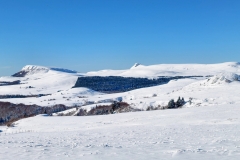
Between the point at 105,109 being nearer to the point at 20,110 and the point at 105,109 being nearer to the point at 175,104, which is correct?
the point at 175,104

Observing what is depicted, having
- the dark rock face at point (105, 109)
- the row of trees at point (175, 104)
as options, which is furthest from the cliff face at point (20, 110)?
the row of trees at point (175, 104)

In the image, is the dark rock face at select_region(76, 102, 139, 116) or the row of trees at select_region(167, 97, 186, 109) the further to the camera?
the dark rock face at select_region(76, 102, 139, 116)

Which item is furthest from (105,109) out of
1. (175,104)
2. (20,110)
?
(20,110)

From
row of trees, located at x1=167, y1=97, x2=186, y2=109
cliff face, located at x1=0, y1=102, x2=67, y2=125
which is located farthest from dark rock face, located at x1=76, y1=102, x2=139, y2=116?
cliff face, located at x1=0, y1=102, x2=67, y2=125

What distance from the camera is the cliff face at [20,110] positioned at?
62.1m

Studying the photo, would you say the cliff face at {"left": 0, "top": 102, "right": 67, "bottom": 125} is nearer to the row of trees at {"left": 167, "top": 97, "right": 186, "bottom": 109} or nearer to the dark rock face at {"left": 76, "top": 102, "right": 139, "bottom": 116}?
the dark rock face at {"left": 76, "top": 102, "right": 139, "bottom": 116}

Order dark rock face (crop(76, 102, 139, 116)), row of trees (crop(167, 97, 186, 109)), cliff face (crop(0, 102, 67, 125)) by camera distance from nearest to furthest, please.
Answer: row of trees (crop(167, 97, 186, 109))
dark rock face (crop(76, 102, 139, 116))
cliff face (crop(0, 102, 67, 125))

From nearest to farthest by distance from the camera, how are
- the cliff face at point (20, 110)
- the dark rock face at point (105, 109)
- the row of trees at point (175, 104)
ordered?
the row of trees at point (175, 104), the dark rock face at point (105, 109), the cliff face at point (20, 110)

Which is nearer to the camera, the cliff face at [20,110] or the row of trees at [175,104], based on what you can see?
the row of trees at [175,104]

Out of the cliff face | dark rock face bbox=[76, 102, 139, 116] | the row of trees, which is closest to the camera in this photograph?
the row of trees

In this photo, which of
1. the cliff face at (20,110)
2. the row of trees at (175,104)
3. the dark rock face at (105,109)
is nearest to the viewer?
the row of trees at (175,104)

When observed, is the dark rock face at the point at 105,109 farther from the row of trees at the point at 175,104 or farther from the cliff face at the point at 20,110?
the cliff face at the point at 20,110

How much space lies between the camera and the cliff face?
→ 62.1 m

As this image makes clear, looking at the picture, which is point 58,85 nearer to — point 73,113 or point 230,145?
point 73,113
